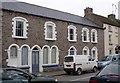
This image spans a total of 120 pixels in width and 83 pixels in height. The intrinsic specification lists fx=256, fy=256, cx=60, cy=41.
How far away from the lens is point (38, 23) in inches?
1097

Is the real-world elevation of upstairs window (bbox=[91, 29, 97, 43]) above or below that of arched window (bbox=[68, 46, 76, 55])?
above

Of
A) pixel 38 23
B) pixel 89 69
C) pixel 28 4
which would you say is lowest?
pixel 89 69

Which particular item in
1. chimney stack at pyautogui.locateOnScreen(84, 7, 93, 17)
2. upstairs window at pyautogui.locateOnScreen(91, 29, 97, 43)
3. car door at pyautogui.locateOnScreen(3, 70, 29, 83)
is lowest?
car door at pyautogui.locateOnScreen(3, 70, 29, 83)

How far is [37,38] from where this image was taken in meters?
27.7

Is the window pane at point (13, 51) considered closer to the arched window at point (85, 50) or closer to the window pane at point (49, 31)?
the window pane at point (49, 31)

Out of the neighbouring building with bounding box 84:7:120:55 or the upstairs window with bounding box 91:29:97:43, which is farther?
the neighbouring building with bounding box 84:7:120:55

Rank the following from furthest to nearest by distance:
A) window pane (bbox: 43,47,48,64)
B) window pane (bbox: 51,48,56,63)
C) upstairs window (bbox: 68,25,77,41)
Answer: upstairs window (bbox: 68,25,77,41) < window pane (bbox: 51,48,56,63) < window pane (bbox: 43,47,48,64)

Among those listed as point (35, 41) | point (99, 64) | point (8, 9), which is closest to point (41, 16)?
point (35, 41)

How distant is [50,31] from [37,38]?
8.19 feet

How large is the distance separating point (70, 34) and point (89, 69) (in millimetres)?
6791

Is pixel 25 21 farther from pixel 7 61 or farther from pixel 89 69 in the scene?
pixel 89 69

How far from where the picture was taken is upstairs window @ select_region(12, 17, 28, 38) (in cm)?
2528

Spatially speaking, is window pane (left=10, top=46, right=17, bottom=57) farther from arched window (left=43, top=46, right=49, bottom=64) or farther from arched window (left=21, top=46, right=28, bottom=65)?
arched window (left=43, top=46, right=49, bottom=64)

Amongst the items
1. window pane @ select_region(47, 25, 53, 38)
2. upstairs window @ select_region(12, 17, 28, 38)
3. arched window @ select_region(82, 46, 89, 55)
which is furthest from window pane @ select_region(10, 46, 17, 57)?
arched window @ select_region(82, 46, 89, 55)
